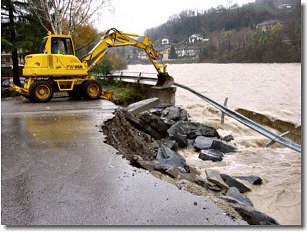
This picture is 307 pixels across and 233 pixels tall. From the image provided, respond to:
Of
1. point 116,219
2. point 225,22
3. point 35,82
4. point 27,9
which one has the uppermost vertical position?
point 27,9

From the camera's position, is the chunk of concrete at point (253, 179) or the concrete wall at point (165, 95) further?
the concrete wall at point (165, 95)

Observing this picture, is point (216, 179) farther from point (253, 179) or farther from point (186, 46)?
point (186, 46)

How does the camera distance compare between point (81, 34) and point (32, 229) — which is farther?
point (81, 34)

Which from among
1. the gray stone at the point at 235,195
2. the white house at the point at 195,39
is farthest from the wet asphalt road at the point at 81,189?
the white house at the point at 195,39

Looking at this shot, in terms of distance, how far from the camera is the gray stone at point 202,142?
4987 mm

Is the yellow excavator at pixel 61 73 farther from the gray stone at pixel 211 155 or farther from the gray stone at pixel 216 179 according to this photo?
the gray stone at pixel 216 179

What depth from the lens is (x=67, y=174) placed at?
2.44 m

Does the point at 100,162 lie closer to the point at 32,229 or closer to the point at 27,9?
the point at 32,229

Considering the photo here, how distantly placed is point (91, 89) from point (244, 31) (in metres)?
4.52

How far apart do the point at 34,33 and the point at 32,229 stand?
2.15 meters

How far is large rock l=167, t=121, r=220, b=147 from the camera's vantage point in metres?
5.12

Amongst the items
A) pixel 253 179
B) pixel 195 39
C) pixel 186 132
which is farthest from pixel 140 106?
pixel 195 39

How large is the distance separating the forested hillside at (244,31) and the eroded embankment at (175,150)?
3.58ft

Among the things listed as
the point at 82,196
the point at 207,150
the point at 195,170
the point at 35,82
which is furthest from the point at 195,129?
the point at 82,196
